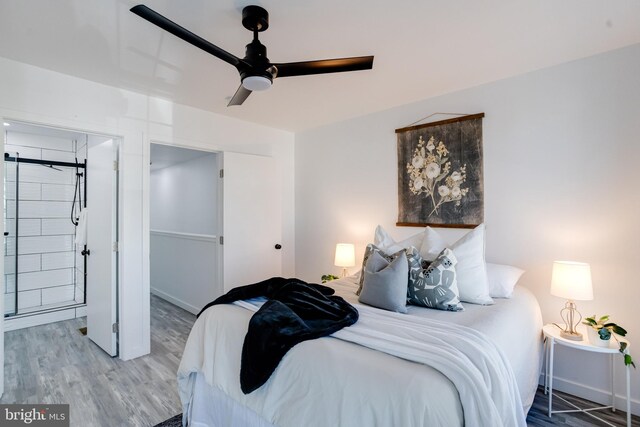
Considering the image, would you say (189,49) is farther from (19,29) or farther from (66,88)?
(66,88)

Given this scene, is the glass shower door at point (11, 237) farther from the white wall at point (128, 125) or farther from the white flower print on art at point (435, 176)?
the white flower print on art at point (435, 176)

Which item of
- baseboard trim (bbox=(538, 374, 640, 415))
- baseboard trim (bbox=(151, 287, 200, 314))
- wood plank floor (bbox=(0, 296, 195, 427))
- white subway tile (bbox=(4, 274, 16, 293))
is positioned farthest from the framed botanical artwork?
white subway tile (bbox=(4, 274, 16, 293))

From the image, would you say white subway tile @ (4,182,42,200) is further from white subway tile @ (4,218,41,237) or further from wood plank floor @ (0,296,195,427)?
wood plank floor @ (0,296,195,427)

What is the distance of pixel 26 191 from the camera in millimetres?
3881

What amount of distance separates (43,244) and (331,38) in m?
4.39

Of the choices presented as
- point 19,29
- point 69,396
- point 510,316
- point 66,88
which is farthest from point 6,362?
point 510,316

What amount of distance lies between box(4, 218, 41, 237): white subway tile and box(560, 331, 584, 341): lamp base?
5.54 metres

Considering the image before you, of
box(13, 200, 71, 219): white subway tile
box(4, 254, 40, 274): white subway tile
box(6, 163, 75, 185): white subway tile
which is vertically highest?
box(6, 163, 75, 185): white subway tile

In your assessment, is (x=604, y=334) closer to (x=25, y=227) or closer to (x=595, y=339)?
(x=595, y=339)

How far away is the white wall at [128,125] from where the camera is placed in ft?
7.80

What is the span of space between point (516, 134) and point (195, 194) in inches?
154

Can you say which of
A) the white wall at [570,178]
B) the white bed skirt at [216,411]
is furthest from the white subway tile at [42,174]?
the white wall at [570,178]

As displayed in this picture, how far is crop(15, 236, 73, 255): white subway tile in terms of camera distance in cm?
386

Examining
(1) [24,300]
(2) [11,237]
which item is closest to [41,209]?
(2) [11,237]
